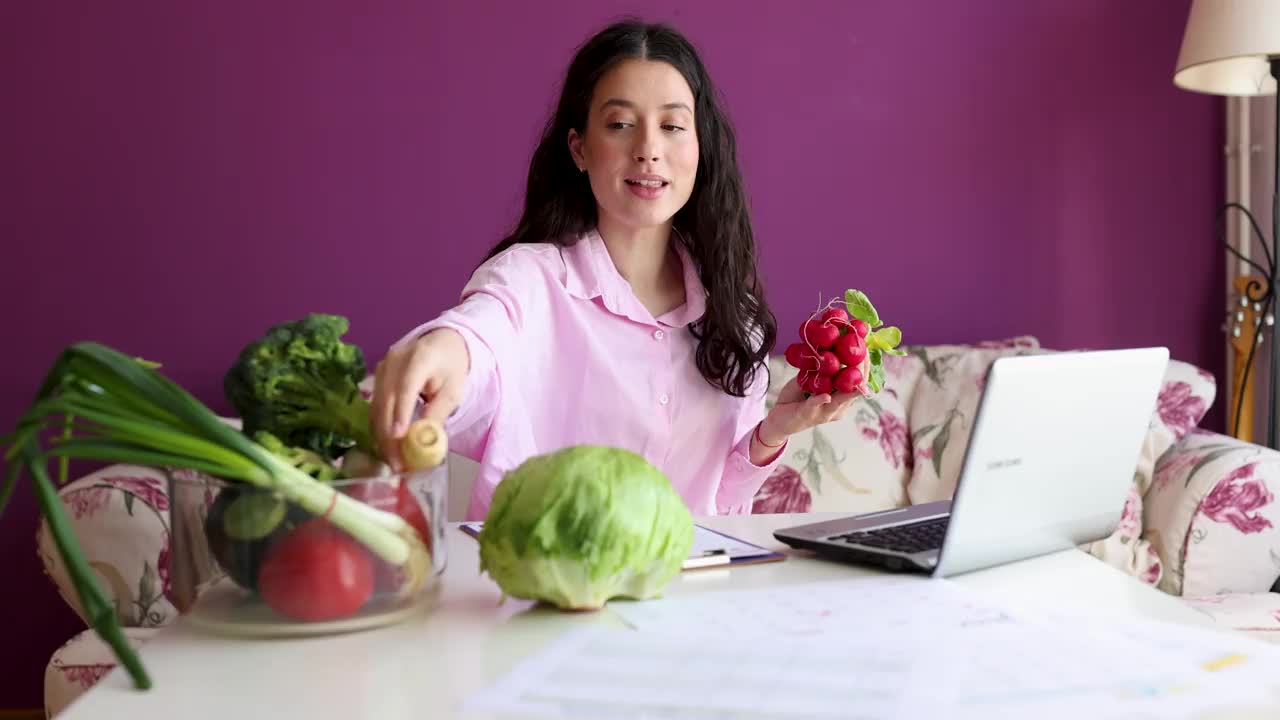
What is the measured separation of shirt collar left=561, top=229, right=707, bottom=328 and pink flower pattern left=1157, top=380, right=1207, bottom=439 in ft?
4.67

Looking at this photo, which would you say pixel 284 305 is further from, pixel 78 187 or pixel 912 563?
pixel 912 563

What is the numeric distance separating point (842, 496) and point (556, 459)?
74.2 inches

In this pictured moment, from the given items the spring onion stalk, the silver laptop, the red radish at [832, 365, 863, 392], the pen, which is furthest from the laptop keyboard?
the spring onion stalk

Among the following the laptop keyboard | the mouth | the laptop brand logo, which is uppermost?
the mouth

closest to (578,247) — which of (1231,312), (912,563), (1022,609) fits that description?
(912,563)

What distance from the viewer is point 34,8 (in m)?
2.78

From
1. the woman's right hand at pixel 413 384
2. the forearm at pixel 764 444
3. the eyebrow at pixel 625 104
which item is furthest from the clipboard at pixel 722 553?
the eyebrow at pixel 625 104

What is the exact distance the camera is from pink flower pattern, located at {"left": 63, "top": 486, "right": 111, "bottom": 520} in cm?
212

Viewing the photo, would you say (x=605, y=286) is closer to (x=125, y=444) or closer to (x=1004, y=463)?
(x=1004, y=463)

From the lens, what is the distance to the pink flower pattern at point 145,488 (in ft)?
7.06

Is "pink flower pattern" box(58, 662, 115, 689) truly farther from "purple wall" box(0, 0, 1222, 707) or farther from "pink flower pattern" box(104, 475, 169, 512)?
"purple wall" box(0, 0, 1222, 707)

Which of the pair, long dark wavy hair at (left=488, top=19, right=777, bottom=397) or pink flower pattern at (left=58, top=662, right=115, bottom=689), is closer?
long dark wavy hair at (left=488, top=19, right=777, bottom=397)

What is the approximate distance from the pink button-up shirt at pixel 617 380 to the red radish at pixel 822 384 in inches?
11.7

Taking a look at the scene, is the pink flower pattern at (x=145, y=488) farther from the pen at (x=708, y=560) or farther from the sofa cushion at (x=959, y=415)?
the sofa cushion at (x=959, y=415)
